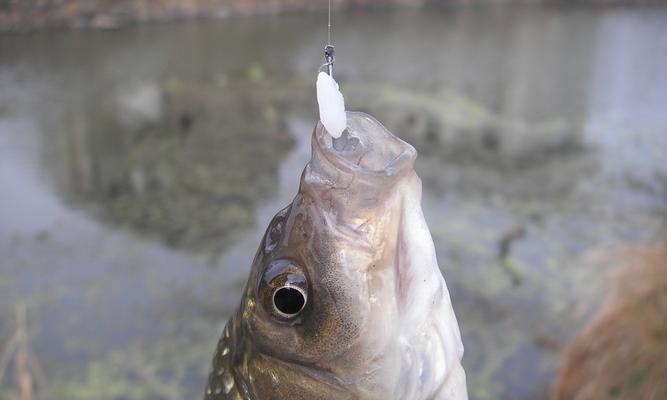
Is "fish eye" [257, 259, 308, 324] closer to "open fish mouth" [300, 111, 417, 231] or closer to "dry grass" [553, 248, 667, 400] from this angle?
"open fish mouth" [300, 111, 417, 231]

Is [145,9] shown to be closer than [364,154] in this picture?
No

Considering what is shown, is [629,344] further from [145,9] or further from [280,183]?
[145,9]

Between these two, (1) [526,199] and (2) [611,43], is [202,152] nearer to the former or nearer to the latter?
(1) [526,199]

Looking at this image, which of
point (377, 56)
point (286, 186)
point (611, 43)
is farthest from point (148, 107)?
point (611, 43)

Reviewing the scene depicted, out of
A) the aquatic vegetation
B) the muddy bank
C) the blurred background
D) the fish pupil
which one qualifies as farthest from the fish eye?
the muddy bank

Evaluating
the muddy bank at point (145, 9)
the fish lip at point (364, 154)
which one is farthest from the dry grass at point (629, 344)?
the muddy bank at point (145, 9)

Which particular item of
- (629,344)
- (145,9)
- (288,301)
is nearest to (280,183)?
(629,344)
